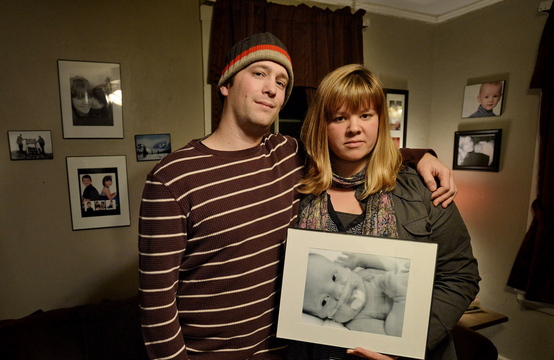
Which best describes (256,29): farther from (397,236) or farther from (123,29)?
(397,236)

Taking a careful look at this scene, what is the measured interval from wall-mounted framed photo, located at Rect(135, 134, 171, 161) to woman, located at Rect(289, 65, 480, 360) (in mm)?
1385

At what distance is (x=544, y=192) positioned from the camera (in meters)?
2.21

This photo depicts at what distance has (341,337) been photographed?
96 centimetres

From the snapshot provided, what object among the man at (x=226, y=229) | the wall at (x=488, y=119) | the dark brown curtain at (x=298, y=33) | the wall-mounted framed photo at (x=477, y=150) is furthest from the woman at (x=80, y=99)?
the wall-mounted framed photo at (x=477, y=150)

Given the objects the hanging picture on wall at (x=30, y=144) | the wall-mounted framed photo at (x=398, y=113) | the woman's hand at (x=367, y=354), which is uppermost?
the wall-mounted framed photo at (x=398, y=113)

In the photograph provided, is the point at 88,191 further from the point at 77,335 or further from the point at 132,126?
the point at 77,335

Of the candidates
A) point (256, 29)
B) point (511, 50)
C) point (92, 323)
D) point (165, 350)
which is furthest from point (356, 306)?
point (511, 50)

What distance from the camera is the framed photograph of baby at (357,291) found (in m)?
0.92

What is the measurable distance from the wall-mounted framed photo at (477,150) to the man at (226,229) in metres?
1.79

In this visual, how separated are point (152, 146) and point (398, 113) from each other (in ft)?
6.91

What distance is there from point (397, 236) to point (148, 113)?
5.92ft

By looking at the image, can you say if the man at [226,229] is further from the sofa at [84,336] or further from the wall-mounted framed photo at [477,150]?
the wall-mounted framed photo at [477,150]

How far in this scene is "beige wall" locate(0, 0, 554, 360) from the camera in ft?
6.45

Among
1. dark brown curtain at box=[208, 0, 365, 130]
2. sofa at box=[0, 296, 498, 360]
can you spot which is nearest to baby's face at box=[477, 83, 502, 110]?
dark brown curtain at box=[208, 0, 365, 130]
